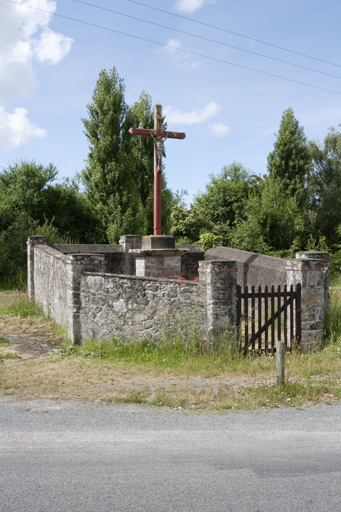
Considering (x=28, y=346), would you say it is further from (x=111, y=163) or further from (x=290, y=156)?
(x=290, y=156)

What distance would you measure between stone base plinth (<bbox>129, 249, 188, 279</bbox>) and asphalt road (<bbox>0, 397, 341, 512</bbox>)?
6.15m

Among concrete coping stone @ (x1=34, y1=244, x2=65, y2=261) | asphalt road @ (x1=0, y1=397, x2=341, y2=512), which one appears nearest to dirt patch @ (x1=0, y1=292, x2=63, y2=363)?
concrete coping stone @ (x1=34, y1=244, x2=65, y2=261)

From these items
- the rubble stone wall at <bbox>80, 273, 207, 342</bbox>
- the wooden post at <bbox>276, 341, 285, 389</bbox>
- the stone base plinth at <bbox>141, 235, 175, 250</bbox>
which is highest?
the stone base plinth at <bbox>141, 235, 175, 250</bbox>

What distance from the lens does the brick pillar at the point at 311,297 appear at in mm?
9586

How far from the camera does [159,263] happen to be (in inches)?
489

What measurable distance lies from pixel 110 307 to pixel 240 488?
611 cm

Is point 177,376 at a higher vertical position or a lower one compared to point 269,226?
lower

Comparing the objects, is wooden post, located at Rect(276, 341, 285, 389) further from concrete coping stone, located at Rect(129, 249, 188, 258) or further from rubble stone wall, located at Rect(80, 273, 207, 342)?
concrete coping stone, located at Rect(129, 249, 188, 258)

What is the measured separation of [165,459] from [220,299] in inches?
170

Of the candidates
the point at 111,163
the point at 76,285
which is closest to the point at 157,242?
the point at 76,285

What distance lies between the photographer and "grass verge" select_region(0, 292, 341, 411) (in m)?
6.73

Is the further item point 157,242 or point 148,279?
point 157,242

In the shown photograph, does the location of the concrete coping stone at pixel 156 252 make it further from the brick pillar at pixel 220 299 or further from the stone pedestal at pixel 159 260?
the brick pillar at pixel 220 299

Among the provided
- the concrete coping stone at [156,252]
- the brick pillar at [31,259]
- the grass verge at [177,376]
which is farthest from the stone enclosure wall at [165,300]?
the brick pillar at [31,259]
